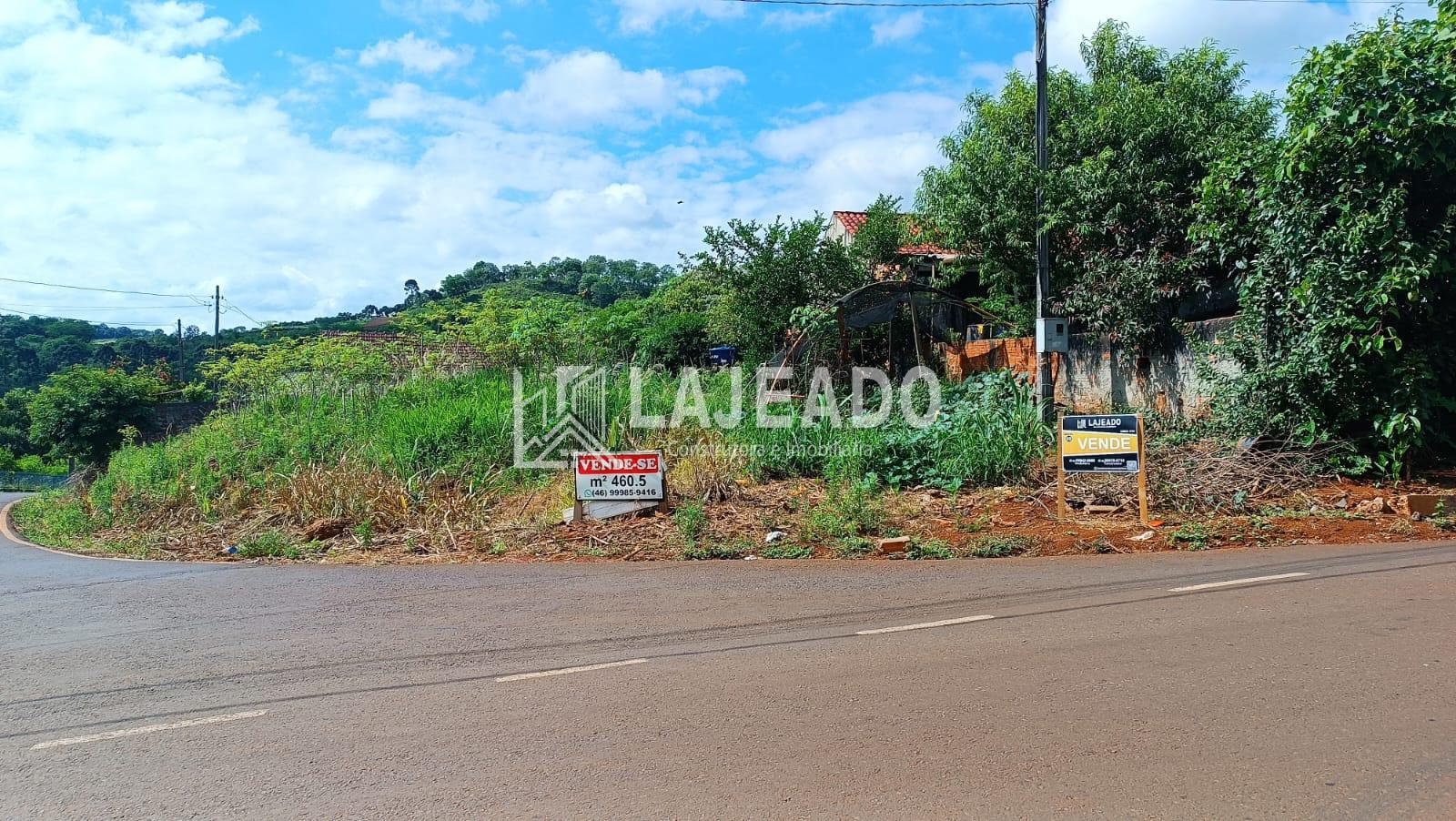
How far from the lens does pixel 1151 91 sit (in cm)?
1577

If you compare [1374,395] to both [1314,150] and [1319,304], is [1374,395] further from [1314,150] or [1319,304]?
[1314,150]

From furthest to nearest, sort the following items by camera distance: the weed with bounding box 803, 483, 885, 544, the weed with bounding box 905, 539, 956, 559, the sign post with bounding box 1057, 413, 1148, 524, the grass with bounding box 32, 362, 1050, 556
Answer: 1. the grass with bounding box 32, 362, 1050, 556
2. the sign post with bounding box 1057, 413, 1148, 524
3. the weed with bounding box 803, 483, 885, 544
4. the weed with bounding box 905, 539, 956, 559

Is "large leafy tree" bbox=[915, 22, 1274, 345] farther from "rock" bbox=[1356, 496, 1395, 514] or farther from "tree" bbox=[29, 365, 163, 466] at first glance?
"tree" bbox=[29, 365, 163, 466]

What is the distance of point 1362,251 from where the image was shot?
10.8 m

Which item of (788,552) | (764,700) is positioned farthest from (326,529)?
(764,700)

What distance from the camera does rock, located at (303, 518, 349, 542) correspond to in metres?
11.6

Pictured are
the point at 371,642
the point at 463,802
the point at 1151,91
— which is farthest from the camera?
the point at 1151,91

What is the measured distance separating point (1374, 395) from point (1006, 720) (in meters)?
10.00

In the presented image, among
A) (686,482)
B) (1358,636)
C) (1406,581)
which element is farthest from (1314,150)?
(686,482)

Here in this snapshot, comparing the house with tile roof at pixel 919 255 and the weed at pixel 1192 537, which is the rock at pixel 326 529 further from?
the house with tile roof at pixel 919 255

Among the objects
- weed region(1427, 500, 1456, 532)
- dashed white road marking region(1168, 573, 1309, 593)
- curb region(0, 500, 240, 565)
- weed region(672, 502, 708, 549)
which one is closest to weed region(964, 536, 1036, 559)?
dashed white road marking region(1168, 573, 1309, 593)

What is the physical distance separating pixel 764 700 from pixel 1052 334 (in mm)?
9614

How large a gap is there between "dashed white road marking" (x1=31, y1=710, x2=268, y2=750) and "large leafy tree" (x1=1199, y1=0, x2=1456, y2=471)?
1211 cm

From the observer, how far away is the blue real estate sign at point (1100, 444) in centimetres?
1039
